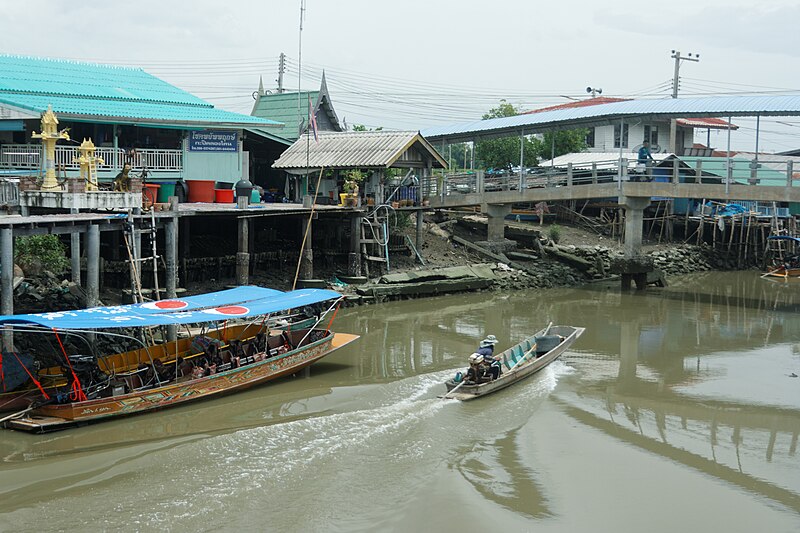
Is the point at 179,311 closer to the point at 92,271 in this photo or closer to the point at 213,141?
the point at 92,271

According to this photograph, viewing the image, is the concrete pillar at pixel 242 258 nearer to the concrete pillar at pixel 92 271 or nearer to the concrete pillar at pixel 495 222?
the concrete pillar at pixel 92 271

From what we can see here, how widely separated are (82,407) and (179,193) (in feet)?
43.7

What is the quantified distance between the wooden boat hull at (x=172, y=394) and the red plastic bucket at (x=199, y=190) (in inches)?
361

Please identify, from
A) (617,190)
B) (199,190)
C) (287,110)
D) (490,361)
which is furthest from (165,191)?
(617,190)

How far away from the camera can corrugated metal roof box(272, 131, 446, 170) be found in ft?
96.1

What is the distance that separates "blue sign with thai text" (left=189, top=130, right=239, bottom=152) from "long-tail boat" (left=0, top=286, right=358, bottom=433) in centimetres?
845

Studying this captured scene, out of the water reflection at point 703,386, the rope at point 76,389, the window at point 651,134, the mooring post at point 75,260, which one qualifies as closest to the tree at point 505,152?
the window at point 651,134

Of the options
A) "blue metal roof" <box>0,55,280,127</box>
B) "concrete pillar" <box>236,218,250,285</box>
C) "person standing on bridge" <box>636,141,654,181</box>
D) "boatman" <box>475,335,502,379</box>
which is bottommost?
"boatman" <box>475,335,502,379</box>

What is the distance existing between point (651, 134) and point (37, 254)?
31.6 m

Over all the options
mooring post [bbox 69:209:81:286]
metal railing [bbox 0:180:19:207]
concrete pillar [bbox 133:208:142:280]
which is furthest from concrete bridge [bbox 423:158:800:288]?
metal railing [bbox 0:180:19:207]

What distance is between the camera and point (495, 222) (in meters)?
33.2

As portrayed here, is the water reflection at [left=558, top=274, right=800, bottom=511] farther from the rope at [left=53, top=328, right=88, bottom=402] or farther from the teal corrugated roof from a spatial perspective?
the teal corrugated roof

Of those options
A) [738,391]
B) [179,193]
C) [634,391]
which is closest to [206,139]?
[179,193]

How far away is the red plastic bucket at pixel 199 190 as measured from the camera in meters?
26.3
